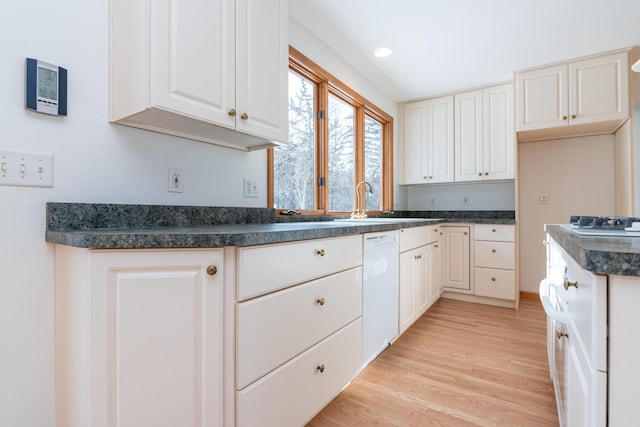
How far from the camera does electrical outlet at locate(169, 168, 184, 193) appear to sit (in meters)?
1.46

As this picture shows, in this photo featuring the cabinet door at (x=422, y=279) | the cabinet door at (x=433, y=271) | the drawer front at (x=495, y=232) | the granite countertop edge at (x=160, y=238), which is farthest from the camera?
the drawer front at (x=495, y=232)

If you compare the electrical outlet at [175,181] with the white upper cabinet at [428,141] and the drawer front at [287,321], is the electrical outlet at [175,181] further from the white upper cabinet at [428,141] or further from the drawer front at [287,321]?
the white upper cabinet at [428,141]

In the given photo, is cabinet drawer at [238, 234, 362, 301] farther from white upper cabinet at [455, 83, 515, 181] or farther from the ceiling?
white upper cabinet at [455, 83, 515, 181]

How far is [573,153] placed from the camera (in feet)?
11.1

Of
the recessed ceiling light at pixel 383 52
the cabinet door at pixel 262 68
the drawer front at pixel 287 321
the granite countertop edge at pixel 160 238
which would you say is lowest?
the drawer front at pixel 287 321

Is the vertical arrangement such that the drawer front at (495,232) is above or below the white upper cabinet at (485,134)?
below

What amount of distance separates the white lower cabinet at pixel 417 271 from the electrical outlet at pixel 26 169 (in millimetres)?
1991

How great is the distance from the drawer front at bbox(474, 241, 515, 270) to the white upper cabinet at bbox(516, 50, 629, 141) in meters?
1.17

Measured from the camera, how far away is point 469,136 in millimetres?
3580

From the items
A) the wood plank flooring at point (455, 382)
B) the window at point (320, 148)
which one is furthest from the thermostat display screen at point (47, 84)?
the wood plank flooring at point (455, 382)

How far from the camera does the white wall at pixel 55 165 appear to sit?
101 centimetres

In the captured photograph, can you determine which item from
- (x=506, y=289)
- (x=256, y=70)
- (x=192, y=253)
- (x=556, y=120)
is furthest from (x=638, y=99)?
(x=192, y=253)

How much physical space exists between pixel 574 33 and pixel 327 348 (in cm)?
298

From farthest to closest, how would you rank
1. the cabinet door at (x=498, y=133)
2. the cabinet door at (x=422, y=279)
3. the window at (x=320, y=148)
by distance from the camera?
the cabinet door at (x=498, y=133) < the cabinet door at (x=422, y=279) < the window at (x=320, y=148)
